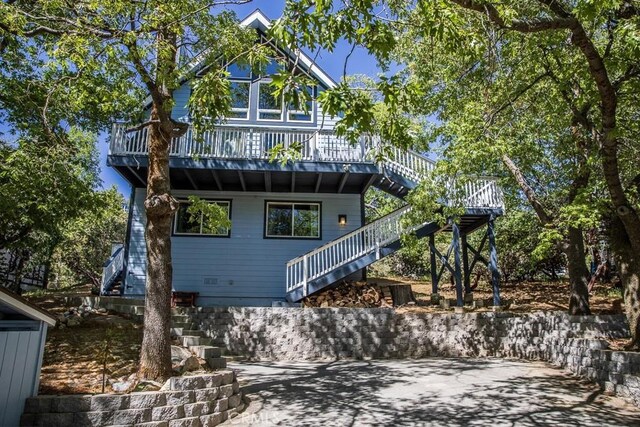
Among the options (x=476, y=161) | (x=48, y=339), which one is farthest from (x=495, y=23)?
(x=48, y=339)

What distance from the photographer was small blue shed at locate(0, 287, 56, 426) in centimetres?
418

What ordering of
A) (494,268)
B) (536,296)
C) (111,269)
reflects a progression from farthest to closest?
(536,296), (111,269), (494,268)

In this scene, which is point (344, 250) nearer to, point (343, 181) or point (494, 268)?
point (343, 181)

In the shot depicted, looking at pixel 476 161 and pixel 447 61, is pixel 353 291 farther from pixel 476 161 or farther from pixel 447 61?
pixel 447 61

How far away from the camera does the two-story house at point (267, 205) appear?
11086 millimetres

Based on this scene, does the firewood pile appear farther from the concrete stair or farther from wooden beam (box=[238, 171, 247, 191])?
wooden beam (box=[238, 171, 247, 191])

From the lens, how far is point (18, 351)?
437 cm

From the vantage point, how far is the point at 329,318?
374 inches

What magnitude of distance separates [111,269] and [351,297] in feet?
22.4

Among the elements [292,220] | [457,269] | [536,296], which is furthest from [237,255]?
[536,296]

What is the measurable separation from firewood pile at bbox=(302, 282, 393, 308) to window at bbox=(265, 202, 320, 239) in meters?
1.83

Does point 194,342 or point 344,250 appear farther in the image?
point 344,250

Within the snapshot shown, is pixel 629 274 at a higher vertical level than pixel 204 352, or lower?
higher

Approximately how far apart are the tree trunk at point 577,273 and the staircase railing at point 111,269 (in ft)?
38.5
